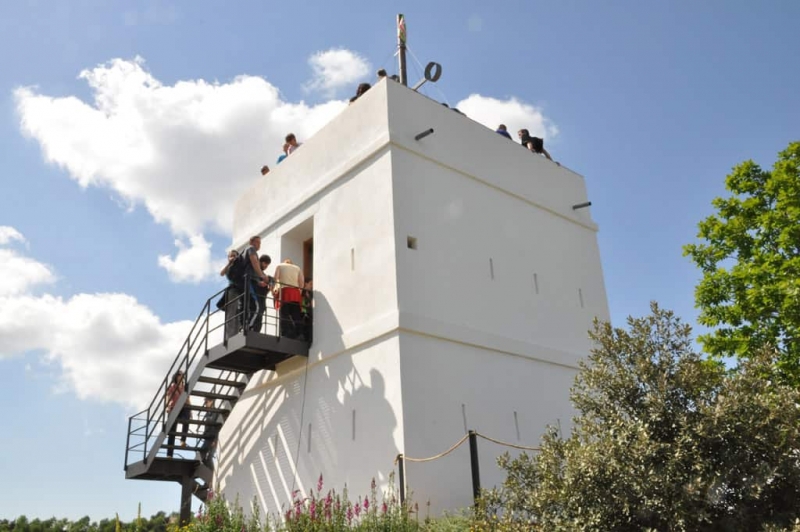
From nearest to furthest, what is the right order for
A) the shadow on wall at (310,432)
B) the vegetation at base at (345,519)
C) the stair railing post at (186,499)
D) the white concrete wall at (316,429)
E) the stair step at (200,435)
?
the vegetation at base at (345,519)
the white concrete wall at (316,429)
the shadow on wall at (310,432)
the stair step at (200,435)
the stair railing post at (186,499)

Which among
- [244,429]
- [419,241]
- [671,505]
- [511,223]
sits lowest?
[671,505]

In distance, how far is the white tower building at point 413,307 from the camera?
1034 centimetres

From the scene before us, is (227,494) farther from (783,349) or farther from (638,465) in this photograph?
(783,349)

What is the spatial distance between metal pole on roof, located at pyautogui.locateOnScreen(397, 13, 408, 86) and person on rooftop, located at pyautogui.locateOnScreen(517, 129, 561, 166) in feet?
9.77

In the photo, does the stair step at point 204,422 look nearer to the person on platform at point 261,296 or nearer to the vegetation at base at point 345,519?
the person on platform at point 261,296

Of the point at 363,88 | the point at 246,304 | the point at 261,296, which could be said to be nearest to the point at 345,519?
the point at 246,304

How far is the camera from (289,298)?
39.8 ft

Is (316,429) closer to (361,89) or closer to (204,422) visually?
(204,422)

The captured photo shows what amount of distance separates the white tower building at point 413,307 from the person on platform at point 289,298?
1.41 ft

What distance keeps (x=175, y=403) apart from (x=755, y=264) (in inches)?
524

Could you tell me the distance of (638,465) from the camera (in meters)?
6.11

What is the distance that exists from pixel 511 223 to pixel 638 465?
7.63m

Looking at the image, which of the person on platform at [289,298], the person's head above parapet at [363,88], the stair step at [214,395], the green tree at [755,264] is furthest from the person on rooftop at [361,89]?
the green tree at [755,264]

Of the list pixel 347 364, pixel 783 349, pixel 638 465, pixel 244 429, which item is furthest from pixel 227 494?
pixel 783 349
